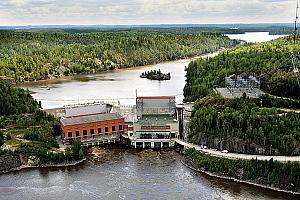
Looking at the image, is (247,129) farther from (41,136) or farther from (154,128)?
(41,136)

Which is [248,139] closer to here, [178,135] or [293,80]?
Answer: [178,135]

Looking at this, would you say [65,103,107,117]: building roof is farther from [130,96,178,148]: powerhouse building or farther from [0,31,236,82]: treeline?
[0,31,236,82]: treeline

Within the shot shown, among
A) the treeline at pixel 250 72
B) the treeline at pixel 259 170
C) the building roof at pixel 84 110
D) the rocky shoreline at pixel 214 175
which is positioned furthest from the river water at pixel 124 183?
the treeline at pixel 250 72

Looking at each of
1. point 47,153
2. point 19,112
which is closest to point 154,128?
point 47,153

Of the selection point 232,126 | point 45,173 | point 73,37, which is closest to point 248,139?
point 232,126

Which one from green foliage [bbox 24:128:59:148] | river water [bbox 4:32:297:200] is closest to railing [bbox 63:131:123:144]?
green foliage [bbox 24:128:59:148]

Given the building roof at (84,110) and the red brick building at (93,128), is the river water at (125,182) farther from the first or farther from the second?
the building roof at (84,110)
